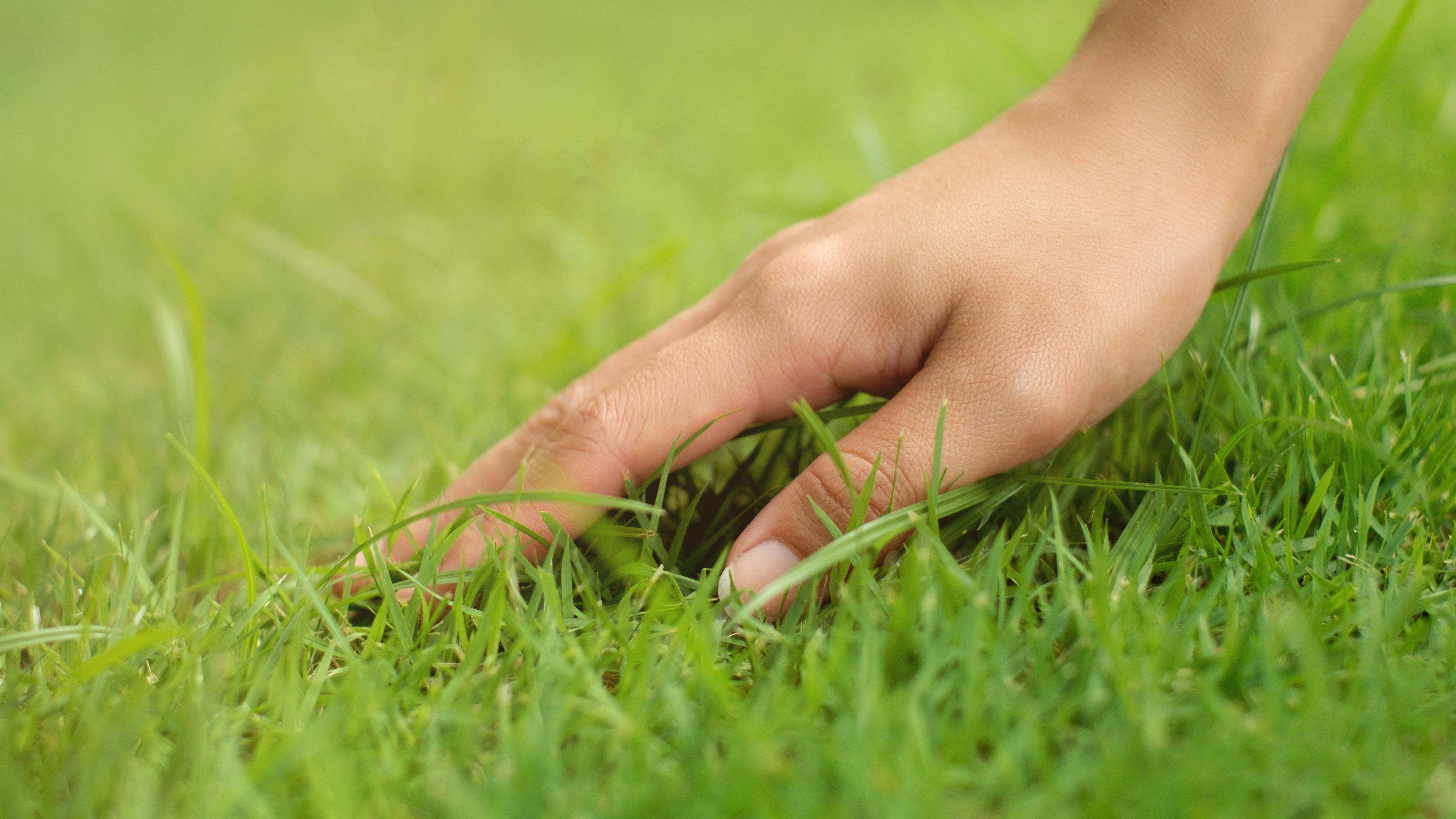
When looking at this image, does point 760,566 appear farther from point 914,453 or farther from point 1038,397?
point 1038,397

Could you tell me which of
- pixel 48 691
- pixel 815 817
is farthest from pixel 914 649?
pixel 48 691

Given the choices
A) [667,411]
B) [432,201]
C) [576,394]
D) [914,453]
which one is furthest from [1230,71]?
[432,201]

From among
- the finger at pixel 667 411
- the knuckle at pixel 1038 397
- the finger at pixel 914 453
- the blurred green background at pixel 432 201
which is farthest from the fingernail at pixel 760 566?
the blurred green background at pixel 432 201

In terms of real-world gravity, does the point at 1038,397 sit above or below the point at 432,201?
below

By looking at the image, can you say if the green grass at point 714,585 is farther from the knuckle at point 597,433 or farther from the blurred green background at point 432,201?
the knuckle at point 597,433

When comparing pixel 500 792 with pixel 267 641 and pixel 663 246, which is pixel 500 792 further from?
pixel 663 246

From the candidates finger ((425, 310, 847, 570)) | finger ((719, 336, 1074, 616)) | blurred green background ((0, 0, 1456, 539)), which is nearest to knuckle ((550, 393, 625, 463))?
finger ((425, 310, 847, 570))

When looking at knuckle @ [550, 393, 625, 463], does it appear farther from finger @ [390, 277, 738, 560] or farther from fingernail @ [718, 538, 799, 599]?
fingernail @ [718, 538, 799, 599]
